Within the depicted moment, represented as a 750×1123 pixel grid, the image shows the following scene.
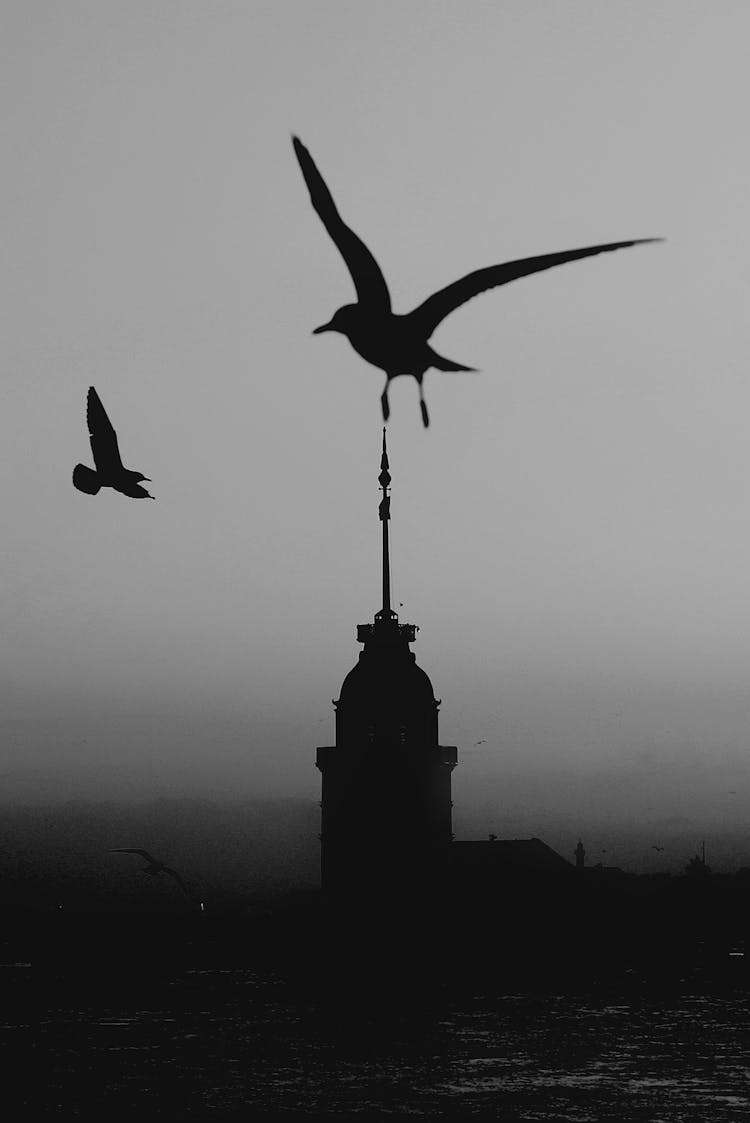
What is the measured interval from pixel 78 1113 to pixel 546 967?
107612 mm

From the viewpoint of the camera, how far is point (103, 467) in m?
17.2

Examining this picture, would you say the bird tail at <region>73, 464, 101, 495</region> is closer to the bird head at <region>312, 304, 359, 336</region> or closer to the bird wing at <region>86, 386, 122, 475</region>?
the bird wing at <region>86, 386, 122, 475</region>

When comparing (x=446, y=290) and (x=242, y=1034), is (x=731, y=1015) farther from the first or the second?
(x=446, y=290)

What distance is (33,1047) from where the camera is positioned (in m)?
104

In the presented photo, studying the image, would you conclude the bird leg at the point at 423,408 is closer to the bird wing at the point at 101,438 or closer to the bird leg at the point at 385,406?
the bird leg at the point at 385,406

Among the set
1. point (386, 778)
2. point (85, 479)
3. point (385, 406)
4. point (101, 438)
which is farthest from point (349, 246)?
point (386, 778)

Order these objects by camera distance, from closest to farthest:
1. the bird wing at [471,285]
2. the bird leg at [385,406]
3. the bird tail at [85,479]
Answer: the bird wing at [471,285]
the bird leg at [385,406]
the bird tail at [85,479]

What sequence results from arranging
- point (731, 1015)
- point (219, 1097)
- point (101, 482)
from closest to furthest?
point (101, 482) < point (219, 1097) < point (731, 1015)

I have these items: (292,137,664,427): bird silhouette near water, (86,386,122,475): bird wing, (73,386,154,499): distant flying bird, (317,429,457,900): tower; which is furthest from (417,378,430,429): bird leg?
(317,429,457,900): tower

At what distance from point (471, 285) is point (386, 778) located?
97.4 meters

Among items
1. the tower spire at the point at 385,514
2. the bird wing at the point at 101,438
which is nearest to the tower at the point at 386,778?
the tower spire at the point at 385,514

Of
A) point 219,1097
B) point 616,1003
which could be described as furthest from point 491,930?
point 219,1097

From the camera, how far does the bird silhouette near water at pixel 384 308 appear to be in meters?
9.03

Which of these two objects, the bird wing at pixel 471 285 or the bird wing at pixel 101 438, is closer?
the bird wing at pixel 471 285
